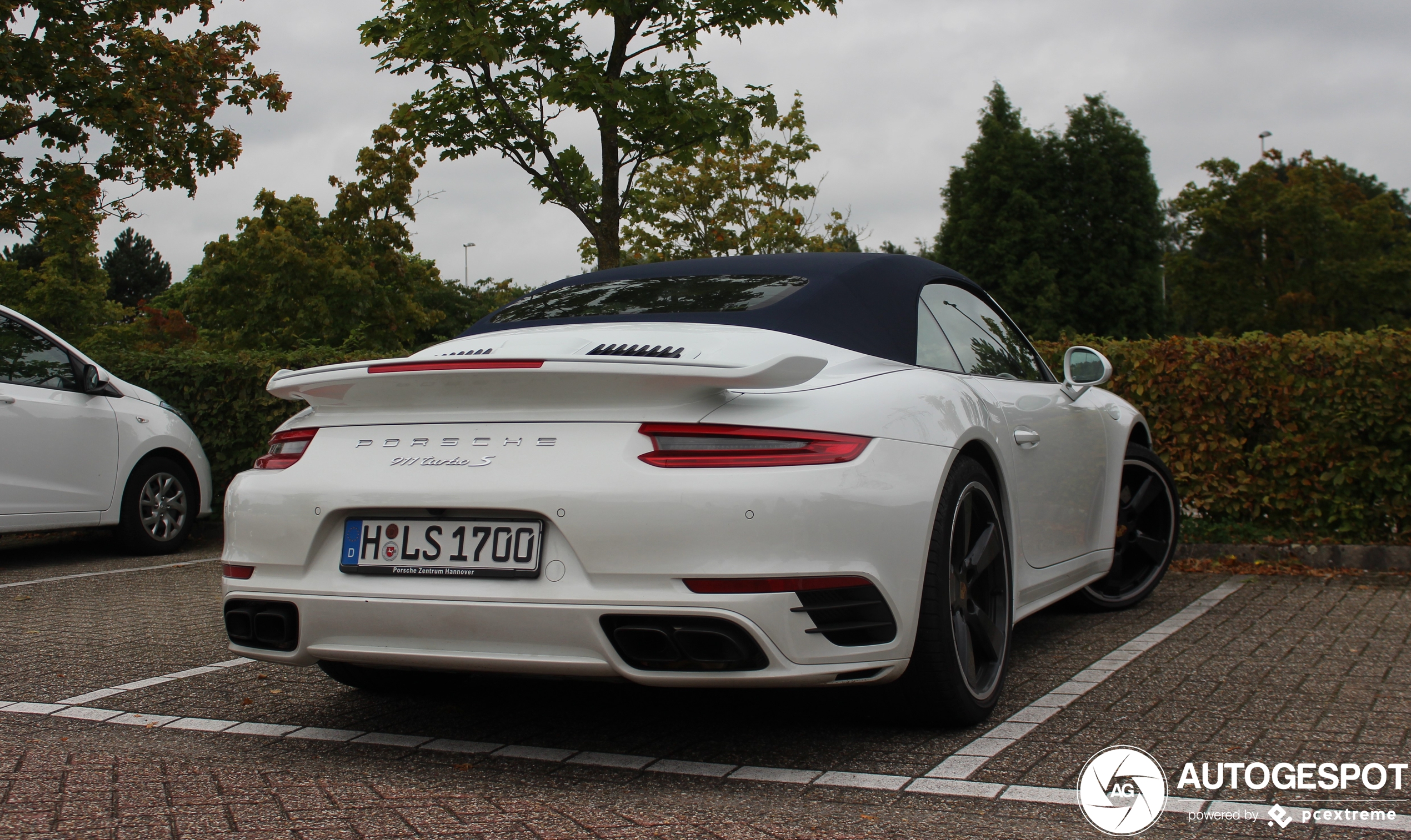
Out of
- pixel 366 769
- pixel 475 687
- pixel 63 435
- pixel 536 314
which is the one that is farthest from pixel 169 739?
pixel 63 435

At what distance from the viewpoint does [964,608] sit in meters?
3.49

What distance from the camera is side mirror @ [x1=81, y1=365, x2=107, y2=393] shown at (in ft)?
Answer: 27.3

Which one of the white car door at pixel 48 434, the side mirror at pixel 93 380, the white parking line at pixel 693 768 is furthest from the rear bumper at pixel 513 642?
the side mirror at pixel 93 380

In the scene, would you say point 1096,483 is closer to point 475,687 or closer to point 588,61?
point 475,687

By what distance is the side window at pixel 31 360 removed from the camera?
Answer: 7.97 metres

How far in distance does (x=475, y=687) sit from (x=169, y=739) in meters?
1.04

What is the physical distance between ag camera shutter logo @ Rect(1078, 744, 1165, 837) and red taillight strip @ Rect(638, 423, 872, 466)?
986 mm

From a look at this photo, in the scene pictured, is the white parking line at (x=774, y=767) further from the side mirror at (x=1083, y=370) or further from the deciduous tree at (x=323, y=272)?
the deciduous tree at (x=323, y=272)

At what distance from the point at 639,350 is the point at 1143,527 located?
357 centimetres

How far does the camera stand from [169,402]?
1058cm

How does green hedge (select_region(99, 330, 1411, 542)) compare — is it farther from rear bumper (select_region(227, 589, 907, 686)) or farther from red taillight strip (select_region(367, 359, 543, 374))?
red taillight strip (select_region(367, 359, 543, 374))

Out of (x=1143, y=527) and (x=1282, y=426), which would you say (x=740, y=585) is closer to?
(x=1143, y=527)

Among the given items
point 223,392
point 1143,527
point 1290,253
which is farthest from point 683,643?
point 1290,253

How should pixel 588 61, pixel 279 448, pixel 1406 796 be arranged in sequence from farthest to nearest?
pixel 588 61
pixel 279 448
pixel 1406 796
